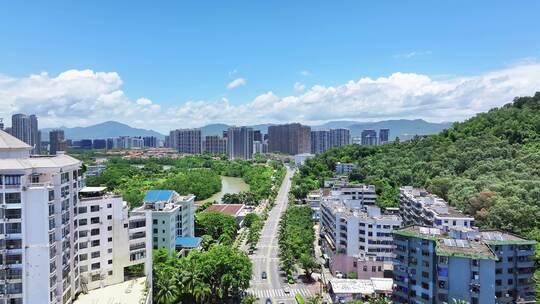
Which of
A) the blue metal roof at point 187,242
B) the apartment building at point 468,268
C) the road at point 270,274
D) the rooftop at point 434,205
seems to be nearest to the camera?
the apartment building at point 468,268

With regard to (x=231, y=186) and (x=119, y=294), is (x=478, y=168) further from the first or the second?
(x=231, y=186)

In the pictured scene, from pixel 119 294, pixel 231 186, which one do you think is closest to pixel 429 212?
pixel 119 294

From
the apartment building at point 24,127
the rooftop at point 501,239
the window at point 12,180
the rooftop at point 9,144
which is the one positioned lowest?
the rooftop at point 501,239

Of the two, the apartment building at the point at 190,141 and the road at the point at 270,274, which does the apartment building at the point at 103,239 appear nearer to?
the road at the point at 270,274

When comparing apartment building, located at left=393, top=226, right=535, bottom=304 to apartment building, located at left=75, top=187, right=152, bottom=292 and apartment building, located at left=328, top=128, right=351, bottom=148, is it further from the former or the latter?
apartment building, located at left=328, top=128, right=351, bottom=148

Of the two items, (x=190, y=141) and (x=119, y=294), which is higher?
(x=190, y=141)

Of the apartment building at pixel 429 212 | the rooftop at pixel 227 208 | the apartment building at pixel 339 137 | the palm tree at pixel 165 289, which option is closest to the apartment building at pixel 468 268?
the apartment building at pixel 429 212
